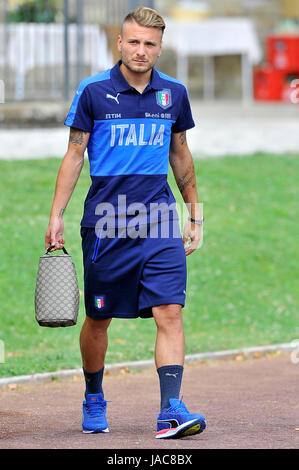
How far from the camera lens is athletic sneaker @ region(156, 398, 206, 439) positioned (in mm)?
5945

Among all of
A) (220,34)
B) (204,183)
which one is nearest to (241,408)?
(204,183)

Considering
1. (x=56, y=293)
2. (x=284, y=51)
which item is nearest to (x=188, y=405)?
(x=56, y=293)

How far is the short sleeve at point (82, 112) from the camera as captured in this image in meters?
6.24

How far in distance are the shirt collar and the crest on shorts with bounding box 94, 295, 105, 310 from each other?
1069 mm

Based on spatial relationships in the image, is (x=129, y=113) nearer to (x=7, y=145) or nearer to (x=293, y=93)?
(x=7, y=145)

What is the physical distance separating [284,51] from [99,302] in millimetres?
16779

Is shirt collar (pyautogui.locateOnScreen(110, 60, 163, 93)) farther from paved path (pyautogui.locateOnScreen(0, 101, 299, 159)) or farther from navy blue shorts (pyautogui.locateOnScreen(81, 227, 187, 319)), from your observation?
paved path (pyautogui.locateOnScreen(0, 101, 299, 159))

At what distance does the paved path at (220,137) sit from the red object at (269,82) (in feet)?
11.4

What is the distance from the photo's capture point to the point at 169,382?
242 inches

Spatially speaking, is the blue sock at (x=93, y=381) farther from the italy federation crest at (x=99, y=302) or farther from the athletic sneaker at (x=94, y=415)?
the italy federation crest at (x=99, y=302)

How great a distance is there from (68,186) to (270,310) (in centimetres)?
568

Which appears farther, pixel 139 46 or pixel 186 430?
pixel 139 46
